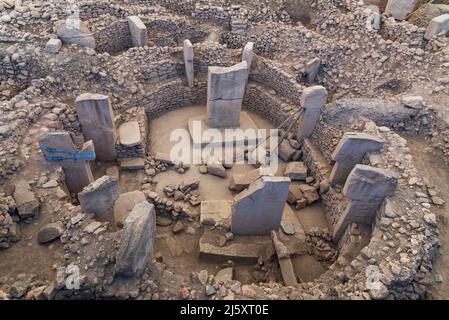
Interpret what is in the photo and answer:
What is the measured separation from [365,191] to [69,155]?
542 centimetres

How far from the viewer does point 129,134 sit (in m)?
8.43

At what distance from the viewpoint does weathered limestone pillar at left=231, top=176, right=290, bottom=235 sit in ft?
20.8

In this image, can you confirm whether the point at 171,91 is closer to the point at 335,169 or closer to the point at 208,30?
the point at 208,30

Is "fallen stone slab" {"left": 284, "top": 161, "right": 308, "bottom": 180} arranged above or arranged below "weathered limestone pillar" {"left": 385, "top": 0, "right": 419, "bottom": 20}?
below

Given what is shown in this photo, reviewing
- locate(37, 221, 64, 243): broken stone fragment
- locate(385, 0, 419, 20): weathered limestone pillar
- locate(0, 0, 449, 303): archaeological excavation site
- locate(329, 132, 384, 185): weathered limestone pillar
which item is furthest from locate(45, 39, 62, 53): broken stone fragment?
locate(385, 0, 419, 20): weathered limestone pillar

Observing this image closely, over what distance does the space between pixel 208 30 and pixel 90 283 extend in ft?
26.7

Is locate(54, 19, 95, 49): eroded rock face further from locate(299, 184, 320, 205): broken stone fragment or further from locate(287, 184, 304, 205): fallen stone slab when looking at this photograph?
locate(299, 184, 320, 205): broken stone fragment

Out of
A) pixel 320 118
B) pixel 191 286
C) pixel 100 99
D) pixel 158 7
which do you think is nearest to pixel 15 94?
→ pixel 100 99

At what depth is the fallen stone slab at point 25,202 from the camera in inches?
231

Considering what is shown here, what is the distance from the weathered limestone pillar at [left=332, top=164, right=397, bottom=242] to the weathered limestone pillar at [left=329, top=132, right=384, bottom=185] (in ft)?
3.29

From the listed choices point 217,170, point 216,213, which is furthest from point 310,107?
point 216,213

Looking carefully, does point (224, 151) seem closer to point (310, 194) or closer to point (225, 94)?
point (225, 94)

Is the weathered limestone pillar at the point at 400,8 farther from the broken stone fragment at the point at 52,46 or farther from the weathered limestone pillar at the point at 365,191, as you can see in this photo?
the broken stone fragment at the point at 52,46

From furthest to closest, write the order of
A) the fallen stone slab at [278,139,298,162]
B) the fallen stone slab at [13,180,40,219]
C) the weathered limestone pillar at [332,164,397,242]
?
the fallen stone slab at [278,139,298,162] < the weathered limestone pillar at [332,164,397,242] < the fallen stone slab at [13,180,40,219]
